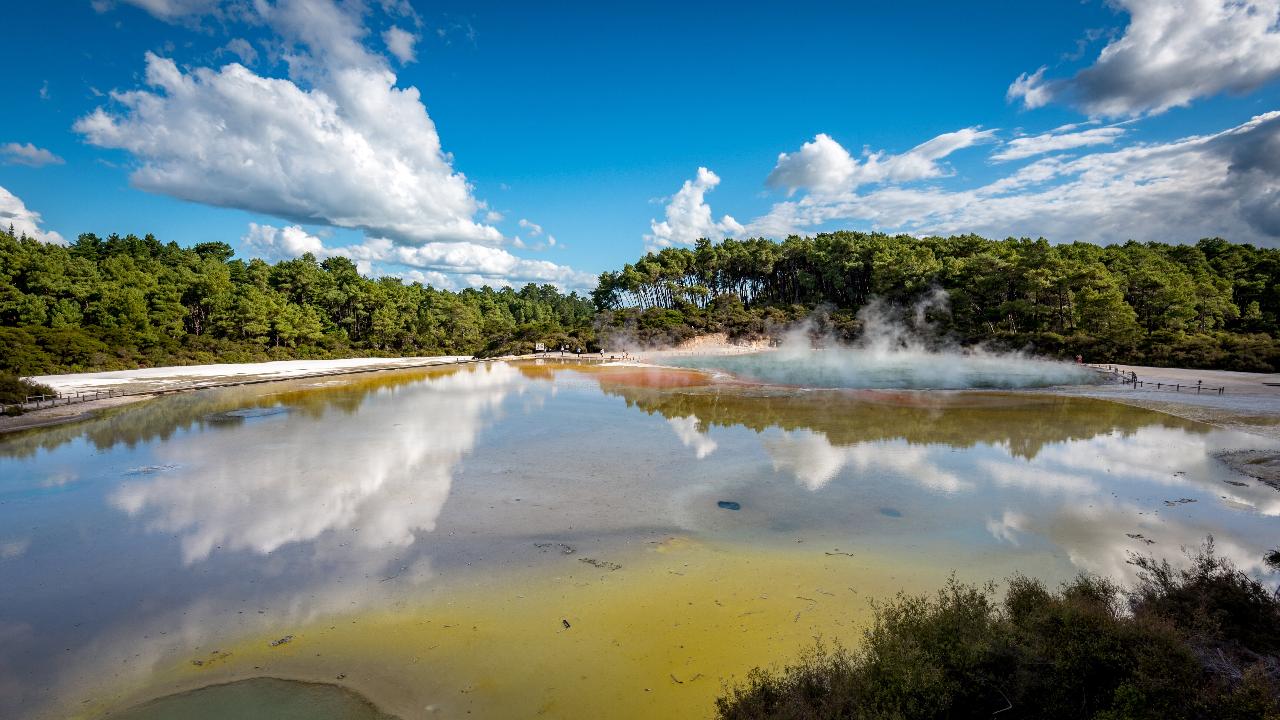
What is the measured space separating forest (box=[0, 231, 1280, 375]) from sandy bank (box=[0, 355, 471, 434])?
8.08 ft

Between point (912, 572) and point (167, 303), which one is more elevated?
point (167, 303)

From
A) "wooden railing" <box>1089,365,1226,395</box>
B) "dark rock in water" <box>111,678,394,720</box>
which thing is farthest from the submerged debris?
"wooden railing" <box>1089,365,1226,395</box>

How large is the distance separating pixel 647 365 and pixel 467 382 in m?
18.5

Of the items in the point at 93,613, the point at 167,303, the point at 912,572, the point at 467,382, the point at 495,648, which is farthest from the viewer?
the point at 167,303

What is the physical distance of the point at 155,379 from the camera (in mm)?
32844

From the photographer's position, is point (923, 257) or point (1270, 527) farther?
point (923, 257)

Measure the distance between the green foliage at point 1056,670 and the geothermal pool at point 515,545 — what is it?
1573mm

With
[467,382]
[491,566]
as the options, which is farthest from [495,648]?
[467,382]

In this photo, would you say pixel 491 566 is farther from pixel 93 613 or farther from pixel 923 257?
pixel 923 257

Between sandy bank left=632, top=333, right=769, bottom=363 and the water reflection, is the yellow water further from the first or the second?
sandy bank left=632, top=333, right=769, bottom=363

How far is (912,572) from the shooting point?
844cm

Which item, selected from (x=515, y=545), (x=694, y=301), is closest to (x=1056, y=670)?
(x=515, y=545)

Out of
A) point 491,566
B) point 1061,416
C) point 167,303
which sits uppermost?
point 167,303

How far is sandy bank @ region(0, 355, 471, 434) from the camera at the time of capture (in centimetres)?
2098
